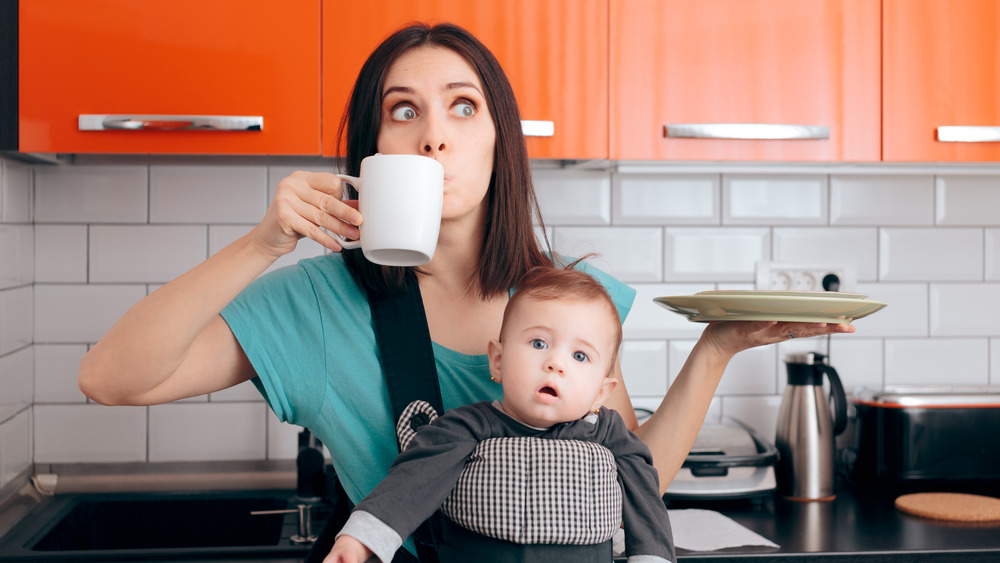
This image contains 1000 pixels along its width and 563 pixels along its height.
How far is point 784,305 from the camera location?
36.5 inches

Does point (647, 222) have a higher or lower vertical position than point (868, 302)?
higher

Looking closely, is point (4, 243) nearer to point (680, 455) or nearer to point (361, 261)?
point (361, 261)

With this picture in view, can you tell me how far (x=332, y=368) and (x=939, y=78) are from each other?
50.8 inches

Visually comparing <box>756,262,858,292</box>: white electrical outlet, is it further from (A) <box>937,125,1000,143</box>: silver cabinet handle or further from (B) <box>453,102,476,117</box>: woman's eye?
(B) <box>453,102,476,117</box>: woman's eye

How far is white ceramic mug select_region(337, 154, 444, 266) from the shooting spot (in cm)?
79

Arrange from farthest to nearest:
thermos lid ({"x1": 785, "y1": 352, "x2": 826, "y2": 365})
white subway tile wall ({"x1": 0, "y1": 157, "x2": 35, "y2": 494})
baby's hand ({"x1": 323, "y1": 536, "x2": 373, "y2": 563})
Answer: thermos lid ({"x1": 785, "y1": 352, "x2": 826, "y2": 365}), white subway tile wall ({"x1": 0, "y1": 157, "x2": 35, "y2": 494}), baby's hand ({"x1": 323, "y1": 536, "x2": 373, "y2": 563})

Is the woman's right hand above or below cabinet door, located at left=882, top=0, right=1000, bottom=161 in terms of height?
below

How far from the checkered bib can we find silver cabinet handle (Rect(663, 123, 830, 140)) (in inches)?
31.7

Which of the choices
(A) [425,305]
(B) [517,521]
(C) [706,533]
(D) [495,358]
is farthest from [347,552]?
(C) [706,533]

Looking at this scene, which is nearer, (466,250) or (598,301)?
(598,301)

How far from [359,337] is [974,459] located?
4.67 feet

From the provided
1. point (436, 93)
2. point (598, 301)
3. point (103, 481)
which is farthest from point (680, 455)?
point (103, 481)

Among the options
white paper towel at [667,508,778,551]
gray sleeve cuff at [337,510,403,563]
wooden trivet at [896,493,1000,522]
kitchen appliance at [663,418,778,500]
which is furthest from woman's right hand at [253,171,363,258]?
wooden trivet at [896,493,1000,522]

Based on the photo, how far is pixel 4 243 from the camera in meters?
1.59
